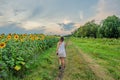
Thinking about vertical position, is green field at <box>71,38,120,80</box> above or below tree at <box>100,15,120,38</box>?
below

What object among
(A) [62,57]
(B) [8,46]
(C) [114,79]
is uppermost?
(B) [8,46]

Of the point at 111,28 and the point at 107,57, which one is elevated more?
the point at 111,28

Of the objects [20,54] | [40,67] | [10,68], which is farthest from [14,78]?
[40,67]

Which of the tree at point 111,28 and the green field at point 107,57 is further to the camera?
the tree at point 111,28

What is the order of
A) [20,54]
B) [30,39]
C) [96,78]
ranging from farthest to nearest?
[30,39] → [96,78] → [20,54]

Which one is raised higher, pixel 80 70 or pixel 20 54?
pixel 20 54

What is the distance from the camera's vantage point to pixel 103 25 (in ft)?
410

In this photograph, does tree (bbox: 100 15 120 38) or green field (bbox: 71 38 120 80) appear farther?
tree (bbox: 100 15 120 38)

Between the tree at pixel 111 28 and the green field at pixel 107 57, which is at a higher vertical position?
the tree at pixel 111 28

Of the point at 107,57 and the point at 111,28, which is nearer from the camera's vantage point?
the point at 107,57

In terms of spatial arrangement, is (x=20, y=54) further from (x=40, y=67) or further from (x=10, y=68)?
(x=40, y=67)

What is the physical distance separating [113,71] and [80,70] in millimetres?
1985

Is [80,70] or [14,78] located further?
[80,70]

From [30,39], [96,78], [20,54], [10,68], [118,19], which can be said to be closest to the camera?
[10,68]
